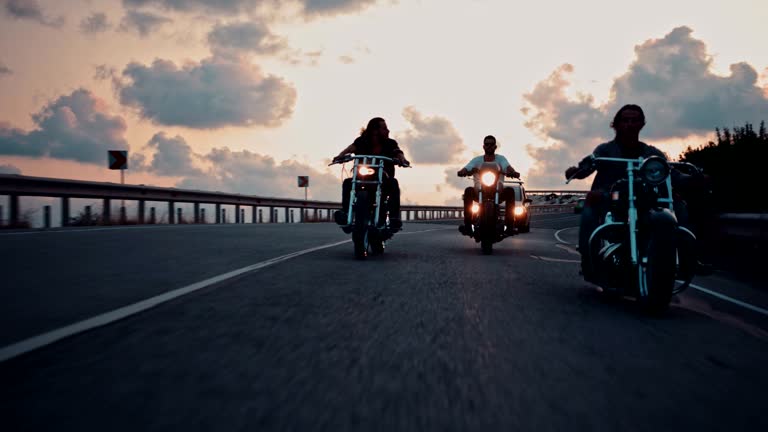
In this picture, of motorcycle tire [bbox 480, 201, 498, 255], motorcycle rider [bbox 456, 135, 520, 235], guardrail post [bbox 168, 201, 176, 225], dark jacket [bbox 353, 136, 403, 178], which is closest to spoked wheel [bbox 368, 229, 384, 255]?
dark jacket [bbox 353, 136, 403, 178]

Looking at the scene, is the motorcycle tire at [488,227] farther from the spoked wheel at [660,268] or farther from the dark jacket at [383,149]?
the spoked wheel at [660,268]

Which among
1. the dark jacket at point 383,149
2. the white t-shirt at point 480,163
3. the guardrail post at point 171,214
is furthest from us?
the guardrail post at point 171,214

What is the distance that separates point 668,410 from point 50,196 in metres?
18.3

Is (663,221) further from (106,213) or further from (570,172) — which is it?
(106,213)

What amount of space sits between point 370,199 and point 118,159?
16.2 metres

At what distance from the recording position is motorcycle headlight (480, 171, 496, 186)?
1215 centimetres

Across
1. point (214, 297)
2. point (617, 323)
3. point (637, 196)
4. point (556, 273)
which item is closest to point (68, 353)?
point (214, 297)

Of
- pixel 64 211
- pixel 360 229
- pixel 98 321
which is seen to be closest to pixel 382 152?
pixel 360 229

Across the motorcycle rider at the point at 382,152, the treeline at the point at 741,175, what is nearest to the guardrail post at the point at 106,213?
the motorcycle rider at the point at 382,152

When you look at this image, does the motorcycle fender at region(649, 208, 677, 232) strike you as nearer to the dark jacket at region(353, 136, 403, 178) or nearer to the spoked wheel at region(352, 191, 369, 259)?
the spoked wheel at region(352, 191, 369, 259)

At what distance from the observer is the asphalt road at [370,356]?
9.69ft

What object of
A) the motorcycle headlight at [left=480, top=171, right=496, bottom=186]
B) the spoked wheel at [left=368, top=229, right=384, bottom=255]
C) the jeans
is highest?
the motorcycle headlight at [left=480, top=171, right=496, bottom=186]

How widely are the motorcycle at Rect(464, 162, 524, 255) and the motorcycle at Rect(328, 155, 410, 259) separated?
1740mm

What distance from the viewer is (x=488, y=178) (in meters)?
12.2
